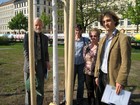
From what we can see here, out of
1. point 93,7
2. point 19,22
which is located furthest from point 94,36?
point 19,22

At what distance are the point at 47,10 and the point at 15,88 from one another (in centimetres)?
12436

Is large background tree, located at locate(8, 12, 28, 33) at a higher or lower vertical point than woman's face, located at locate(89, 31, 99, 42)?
higher

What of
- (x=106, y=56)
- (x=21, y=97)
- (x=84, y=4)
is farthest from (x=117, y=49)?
(x=84, y=4)

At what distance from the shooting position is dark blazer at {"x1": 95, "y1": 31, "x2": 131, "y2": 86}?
4.10 meters

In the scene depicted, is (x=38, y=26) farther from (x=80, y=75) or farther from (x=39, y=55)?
(x=80, y=75)

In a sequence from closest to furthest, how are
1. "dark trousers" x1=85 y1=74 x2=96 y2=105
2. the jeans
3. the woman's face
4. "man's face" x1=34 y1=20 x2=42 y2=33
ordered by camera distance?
1. "man's face" x1=34 y1=20 x2=42 y2=33
2. the woman's face
3. "dark trousers" x1=85 y1=74 x2=96 y2=105
4. the jeans

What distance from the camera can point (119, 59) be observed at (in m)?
4.25

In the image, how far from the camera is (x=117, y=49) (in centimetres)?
420

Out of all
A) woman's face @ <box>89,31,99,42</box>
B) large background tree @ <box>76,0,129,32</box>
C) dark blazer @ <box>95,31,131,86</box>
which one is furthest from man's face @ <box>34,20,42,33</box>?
large background tree @ <box>76,0,129,32</box>

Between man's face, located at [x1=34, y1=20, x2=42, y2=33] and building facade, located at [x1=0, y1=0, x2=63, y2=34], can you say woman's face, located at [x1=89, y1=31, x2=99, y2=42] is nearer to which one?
man's face, located at [x1=34, y1=20, x2=42, y2=33]

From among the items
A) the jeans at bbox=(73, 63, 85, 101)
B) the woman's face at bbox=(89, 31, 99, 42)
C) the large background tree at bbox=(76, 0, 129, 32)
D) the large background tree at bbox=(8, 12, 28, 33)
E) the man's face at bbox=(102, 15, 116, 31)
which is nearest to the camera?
the man's face at bbox=(102, 15, 116, 31)

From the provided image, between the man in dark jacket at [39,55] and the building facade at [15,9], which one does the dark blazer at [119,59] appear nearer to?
the man in dark jacket at [39,55]

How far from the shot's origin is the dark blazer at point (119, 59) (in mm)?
4102

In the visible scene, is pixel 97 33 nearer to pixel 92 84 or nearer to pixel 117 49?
pixel 92 84
